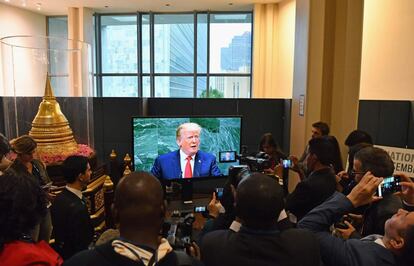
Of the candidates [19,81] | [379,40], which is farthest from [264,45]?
[19,81]

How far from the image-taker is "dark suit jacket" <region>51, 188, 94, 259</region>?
81.4 inches

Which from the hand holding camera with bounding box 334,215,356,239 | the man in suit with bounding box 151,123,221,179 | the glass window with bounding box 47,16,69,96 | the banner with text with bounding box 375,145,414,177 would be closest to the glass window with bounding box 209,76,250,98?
the glass window with bounding box 47,16,69,96

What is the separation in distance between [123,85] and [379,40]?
609 cm

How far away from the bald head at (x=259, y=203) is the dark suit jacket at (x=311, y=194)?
872 millimetres

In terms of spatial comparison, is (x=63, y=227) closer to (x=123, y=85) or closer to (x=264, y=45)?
(x=264, y=45)

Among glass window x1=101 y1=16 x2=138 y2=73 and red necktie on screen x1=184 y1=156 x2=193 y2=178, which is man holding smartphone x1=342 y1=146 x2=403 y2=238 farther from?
glass window x1=101 y1=16 x2=138 y2=73

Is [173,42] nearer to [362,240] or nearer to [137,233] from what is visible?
[362,240]

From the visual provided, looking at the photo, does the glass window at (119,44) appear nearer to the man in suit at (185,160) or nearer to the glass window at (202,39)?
the glass window at (202,39)

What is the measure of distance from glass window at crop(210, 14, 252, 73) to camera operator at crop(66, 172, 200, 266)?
8.00 metres

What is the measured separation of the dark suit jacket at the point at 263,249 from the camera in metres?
1.18

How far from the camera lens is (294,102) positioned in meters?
4.31

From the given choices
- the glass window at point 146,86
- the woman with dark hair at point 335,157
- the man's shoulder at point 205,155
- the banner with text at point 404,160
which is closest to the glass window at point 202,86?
the glass window at point 146,86

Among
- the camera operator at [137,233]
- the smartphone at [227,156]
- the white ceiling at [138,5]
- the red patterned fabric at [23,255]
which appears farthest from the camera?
the white ceiling at [138,5]

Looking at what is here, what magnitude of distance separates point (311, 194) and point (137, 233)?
129 cm
